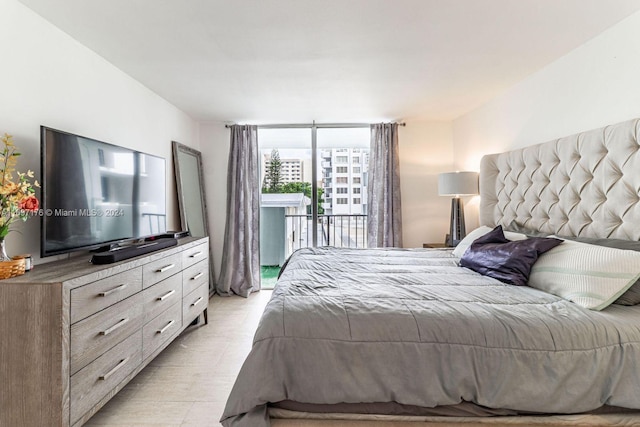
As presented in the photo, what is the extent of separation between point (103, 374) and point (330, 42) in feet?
8.20

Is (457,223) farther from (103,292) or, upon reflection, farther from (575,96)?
(103,292)

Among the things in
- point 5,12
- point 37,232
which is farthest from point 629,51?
point 37,232

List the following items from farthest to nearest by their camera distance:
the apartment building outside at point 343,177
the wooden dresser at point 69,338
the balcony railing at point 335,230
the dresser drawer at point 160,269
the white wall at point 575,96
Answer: the balcony railing at point 335,230 → the apartment building outside at point 343,177 → the dresser drawer at point 160,269 → the white wall at point 575,96 → the wooden dresser at point 69,338

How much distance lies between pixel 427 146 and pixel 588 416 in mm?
3337

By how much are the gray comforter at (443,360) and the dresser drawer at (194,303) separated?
1.59m

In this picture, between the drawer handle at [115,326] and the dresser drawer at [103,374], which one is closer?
the dresser drawer at [103,374]

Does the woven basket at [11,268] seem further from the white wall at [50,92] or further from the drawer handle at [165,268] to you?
the drawer handle at [165,268]

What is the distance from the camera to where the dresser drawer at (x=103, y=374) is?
141 centimetres

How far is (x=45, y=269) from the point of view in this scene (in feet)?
5.14

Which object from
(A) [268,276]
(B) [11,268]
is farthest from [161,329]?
(A) [268,276]

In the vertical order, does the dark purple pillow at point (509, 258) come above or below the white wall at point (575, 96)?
below

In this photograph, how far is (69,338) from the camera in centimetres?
136

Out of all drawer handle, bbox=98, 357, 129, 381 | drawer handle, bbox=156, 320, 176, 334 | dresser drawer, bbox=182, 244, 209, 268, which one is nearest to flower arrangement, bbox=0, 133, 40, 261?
drawer handle, bbox=98, 357, 129, 381

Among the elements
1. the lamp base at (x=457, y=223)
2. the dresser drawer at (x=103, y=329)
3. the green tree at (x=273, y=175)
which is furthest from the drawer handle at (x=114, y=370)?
the lamp base at (x=457, y=223)
